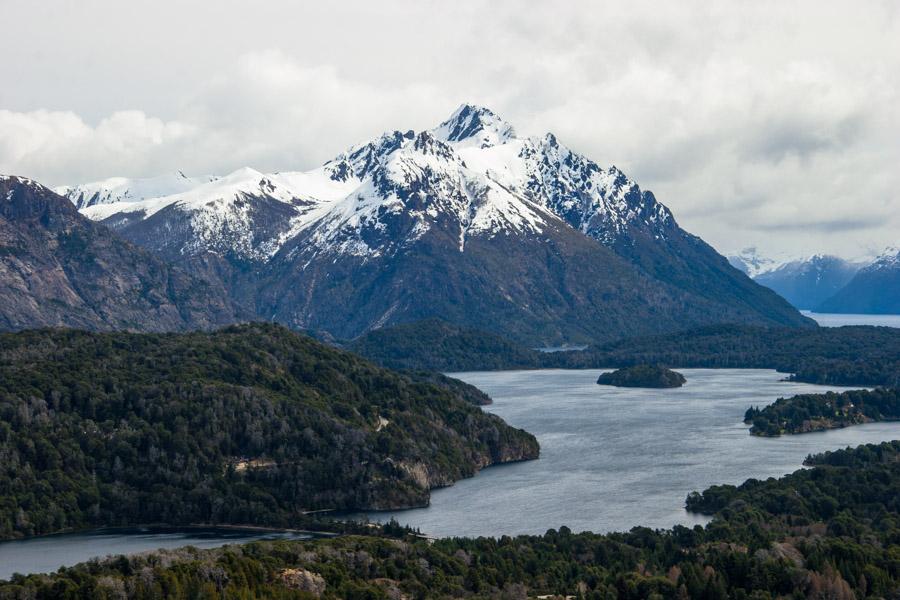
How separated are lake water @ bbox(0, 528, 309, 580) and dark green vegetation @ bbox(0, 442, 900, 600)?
22402 millimetres

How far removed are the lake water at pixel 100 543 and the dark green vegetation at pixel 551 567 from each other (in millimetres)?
22402

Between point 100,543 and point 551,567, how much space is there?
2203 inches

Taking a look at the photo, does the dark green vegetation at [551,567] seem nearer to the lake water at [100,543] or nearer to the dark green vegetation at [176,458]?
the lake water at [100,543]

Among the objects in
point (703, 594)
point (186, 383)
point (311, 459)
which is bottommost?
point (703, 594)

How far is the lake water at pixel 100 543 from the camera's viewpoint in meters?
142

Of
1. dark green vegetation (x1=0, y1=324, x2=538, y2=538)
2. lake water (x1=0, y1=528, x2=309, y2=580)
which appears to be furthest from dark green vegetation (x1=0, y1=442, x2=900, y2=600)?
dark green vegetation (x1=0, y1=324, x2=538, y2=538)

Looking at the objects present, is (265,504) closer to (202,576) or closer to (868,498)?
(202,576)

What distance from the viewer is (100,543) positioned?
152875 mm

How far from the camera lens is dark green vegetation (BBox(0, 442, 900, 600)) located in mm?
113812

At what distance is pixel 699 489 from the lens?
7111 inches

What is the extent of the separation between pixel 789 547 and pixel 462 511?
175 feet

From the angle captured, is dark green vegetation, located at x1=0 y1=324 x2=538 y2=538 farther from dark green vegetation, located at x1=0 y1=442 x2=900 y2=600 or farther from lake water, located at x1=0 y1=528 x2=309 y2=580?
dark green vegetation, located at x1=0 y1=442 x2=900 y2=600

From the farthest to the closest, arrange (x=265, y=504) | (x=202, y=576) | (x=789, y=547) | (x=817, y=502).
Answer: (x=265, y=504), (x=817, y=502), (x=789, y=547), (x=202, y=576)

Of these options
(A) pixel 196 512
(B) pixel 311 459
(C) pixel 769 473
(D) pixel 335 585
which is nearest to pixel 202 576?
(D) pixel 335 585
